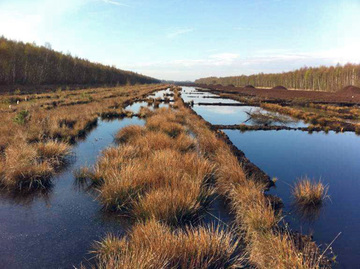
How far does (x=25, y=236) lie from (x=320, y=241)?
506 cm

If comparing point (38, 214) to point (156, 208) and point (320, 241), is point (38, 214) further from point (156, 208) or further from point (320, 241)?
point (320, 241)

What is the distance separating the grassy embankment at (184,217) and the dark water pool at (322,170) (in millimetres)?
733

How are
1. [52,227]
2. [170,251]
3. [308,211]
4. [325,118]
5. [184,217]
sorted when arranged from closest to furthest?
[170,251], [52,227], [184,217], [308,211], [325,118]

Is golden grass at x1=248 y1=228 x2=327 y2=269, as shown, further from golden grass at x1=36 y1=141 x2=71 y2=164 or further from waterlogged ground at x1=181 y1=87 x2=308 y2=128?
waterlogged ground at x1=181 y1=87 x2=308 y2=128

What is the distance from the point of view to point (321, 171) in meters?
7.47

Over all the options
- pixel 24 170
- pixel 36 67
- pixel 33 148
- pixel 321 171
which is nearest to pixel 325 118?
pixel 321 171

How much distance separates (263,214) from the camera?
396cm

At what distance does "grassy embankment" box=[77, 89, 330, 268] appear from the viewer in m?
2.91

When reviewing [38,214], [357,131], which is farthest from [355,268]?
[357,131]

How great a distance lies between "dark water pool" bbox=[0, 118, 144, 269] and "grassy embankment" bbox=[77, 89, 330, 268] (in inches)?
13.7

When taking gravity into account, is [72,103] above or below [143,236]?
above

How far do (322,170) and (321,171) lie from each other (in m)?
0.15

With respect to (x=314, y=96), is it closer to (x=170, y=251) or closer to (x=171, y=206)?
(x=171, y=206)

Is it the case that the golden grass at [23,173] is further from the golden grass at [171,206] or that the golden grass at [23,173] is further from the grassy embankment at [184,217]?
the golden grass at [171,206]
